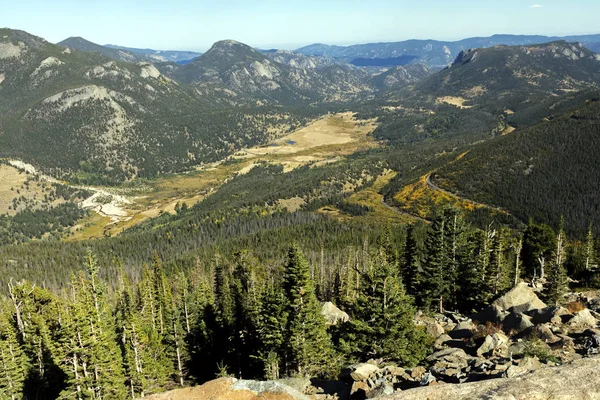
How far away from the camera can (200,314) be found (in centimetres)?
6962

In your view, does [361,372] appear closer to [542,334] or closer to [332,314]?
[542,334]

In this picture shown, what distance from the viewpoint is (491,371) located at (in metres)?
26.2

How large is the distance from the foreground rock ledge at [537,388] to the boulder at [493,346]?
27.4 feet

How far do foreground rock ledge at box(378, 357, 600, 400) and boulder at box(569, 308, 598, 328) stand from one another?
1477cm

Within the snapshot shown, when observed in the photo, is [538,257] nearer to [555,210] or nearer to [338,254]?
[338,254]

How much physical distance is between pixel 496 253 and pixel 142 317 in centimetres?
5809

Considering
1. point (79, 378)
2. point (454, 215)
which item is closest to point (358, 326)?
point (79, 378)

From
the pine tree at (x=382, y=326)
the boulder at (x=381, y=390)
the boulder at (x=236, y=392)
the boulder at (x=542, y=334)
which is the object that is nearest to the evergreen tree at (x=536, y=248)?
the boulder at (x=542, y=334)

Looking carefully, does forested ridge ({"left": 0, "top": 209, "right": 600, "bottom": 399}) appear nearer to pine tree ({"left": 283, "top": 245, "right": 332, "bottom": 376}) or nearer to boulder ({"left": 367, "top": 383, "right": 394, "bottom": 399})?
pine tree ({"left": 283, "top": 245, "right": 332, "bottom": 376})

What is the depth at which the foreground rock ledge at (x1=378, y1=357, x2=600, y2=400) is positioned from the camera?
2039 cm

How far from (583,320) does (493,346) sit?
10.3 m

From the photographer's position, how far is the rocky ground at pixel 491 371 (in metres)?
21.6

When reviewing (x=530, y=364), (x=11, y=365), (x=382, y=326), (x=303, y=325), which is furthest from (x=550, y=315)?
(x=11, y=365)

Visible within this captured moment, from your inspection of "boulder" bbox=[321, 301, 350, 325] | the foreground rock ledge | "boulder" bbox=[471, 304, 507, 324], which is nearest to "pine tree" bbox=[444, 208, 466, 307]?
"boulder" bbox=[471, 304, 507, 324]
